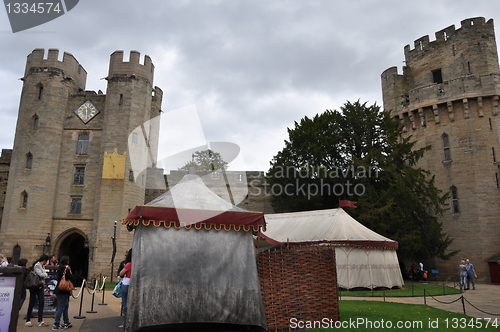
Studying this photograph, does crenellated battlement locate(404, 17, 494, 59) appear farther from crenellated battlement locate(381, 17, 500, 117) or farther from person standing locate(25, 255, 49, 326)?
person standing locate(25, 255, 49, 326)

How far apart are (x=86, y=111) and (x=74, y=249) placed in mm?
10319

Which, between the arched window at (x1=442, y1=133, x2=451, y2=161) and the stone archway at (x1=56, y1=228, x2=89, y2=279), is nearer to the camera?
the stone archway at (x1=56, y1=228, x2=89, y2=279)

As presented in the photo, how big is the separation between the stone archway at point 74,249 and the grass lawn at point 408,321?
21.9 meters

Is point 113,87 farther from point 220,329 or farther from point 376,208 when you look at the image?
point 220,329

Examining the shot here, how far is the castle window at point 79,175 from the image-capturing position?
26969 millimetres

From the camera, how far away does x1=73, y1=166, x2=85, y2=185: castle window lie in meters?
27.0

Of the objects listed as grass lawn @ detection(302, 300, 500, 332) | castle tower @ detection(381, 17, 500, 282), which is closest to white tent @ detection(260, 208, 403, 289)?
grass lawn @ detection(302, 300, 500, 332)

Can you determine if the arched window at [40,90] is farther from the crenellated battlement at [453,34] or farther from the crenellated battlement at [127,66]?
the crenellated battlement at [453,34]

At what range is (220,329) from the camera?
24.1ft

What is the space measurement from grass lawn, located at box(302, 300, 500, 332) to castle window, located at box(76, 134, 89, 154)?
23179mm

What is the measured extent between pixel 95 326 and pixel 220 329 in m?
2.77

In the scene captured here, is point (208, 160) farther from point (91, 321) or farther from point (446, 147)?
point (91, 321)

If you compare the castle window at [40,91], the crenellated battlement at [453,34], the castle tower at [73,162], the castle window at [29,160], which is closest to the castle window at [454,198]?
the crenellated battlement at [453,34]

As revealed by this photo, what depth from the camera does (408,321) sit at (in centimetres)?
795
